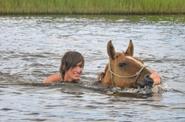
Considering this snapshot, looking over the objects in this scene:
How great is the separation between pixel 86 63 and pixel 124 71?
7.38m

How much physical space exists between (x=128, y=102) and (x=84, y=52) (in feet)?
33.6

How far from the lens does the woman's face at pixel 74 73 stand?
1202cm

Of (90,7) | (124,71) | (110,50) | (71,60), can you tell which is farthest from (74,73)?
(90,7)

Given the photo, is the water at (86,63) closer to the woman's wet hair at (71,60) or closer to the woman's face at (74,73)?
the woman's face at (74,73)

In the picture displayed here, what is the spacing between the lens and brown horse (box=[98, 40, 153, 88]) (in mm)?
10781

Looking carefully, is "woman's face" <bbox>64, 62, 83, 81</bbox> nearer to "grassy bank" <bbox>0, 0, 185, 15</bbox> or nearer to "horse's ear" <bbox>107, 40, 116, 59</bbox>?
"horse's ear" <bbox>107, 40, 116, 59</bbox>

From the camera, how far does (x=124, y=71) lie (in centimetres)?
1105

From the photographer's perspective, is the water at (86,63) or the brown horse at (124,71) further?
the brown horse at (124,71)

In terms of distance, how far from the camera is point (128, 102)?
435 inches

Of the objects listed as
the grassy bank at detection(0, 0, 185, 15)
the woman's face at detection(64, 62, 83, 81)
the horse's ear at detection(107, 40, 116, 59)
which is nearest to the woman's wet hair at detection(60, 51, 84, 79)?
the woman's face at detection(64, 62, 83, 81)

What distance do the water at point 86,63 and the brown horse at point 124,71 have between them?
0.32 meters

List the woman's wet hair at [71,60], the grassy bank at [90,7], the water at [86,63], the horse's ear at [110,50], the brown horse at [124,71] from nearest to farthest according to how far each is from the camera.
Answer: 1. the water at [86,63]
2. the brown horse at [124,71]
3. the horse's ear at [110,50]
4. the woman's wet hair at [71,60]
5. the grassy bank at [90,7]

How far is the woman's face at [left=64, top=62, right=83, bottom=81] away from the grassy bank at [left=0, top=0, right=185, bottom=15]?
26.4m

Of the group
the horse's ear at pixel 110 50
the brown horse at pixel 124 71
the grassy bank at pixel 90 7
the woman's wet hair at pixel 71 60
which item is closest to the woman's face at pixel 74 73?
the woman's wet hair at pixel 71 60
